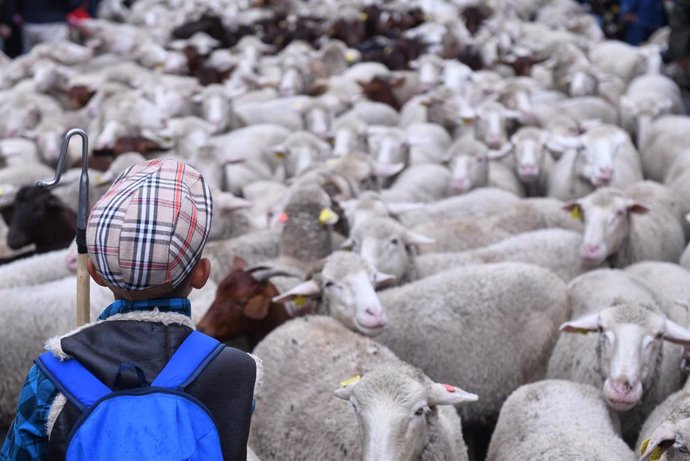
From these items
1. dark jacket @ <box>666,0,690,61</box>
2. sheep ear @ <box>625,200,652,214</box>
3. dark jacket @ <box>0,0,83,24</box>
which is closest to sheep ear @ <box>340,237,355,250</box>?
sheep ear @ <box>625,200,652,214</box>

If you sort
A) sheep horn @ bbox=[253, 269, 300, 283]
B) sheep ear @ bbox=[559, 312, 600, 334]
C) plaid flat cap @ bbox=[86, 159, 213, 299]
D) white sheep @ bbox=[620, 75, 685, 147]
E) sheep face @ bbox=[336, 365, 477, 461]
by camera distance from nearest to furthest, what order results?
plaid flat cap @ bbox=[86, 159, 213, 299] → sheep face @ bbox=[336, 365, 477, 461] → sheep ear @ bbox=[559, 312, 600, 334] → sheep horn @ bbox=[253, 269, 300, 283] → white sheep @ bbox=[620, 75, 685, 147]

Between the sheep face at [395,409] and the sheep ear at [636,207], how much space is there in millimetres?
2412

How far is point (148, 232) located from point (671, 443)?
5.12ft

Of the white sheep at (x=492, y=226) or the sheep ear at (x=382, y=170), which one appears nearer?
the white sheep at (x=492, y=226)

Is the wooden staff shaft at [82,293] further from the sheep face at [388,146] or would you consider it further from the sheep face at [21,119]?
the sheep face at [21,119]

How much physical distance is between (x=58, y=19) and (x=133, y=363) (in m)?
12.0

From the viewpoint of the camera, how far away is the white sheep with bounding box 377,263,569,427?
3701 millimetres

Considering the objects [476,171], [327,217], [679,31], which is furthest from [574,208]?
[679,31]

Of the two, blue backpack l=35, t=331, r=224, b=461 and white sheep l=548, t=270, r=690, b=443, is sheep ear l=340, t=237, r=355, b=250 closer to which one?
white sheep l=548, t=270, r=690, b=443

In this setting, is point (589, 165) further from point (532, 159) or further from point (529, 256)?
point (529, 256)

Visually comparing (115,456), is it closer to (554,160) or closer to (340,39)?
(554,160)

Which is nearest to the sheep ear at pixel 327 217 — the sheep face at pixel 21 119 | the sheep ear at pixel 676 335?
the sheep ear at pixel 676 335

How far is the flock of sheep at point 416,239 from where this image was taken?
2.98 meters

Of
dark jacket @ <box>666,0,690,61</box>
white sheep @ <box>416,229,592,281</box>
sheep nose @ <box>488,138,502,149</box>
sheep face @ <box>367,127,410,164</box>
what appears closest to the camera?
white sheep @ <box>416,229,592,281</box>
